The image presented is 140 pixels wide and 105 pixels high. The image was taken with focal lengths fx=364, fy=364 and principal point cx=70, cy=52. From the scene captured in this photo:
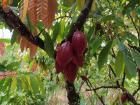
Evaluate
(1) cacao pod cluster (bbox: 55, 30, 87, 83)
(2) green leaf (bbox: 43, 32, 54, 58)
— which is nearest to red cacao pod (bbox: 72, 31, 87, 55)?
(1) cacao pod cluster (bbox: 55, 30, 87, 83)

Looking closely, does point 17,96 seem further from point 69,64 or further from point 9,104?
point 69,64

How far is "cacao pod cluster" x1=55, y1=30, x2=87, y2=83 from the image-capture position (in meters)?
0.97

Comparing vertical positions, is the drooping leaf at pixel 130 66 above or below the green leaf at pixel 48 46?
below

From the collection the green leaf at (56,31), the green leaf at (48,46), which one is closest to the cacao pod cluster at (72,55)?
the green leaf at (48,46)

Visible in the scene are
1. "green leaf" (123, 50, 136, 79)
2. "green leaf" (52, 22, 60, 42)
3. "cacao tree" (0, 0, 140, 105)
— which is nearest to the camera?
"cacao tree" (0, 0, 140, 105)

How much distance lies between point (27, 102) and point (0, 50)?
88cm

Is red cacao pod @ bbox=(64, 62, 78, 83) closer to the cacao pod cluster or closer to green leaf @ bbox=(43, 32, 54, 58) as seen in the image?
the cacao pod cluster

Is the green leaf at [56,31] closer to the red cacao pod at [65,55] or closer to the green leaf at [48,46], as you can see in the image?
the green leaf at [48,46]

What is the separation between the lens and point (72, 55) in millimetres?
981

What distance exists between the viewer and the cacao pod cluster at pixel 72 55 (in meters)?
0.97

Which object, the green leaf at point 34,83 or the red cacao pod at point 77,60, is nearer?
the red cacao pod at point 77,60

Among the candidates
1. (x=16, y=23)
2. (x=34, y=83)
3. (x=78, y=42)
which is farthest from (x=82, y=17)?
(x=34, y=83)

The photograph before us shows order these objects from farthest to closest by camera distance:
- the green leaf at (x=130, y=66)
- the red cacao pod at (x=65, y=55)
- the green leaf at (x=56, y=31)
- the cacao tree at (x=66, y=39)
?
the green leaf at (x=56, y=31) < the green leaf at (x=130, y=66) < the red cacao pod at (x=65, y=55) < the cacao tree at (x=66, y=39)

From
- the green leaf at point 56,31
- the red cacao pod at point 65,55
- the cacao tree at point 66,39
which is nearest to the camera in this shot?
the cacao tree at point 66,39
